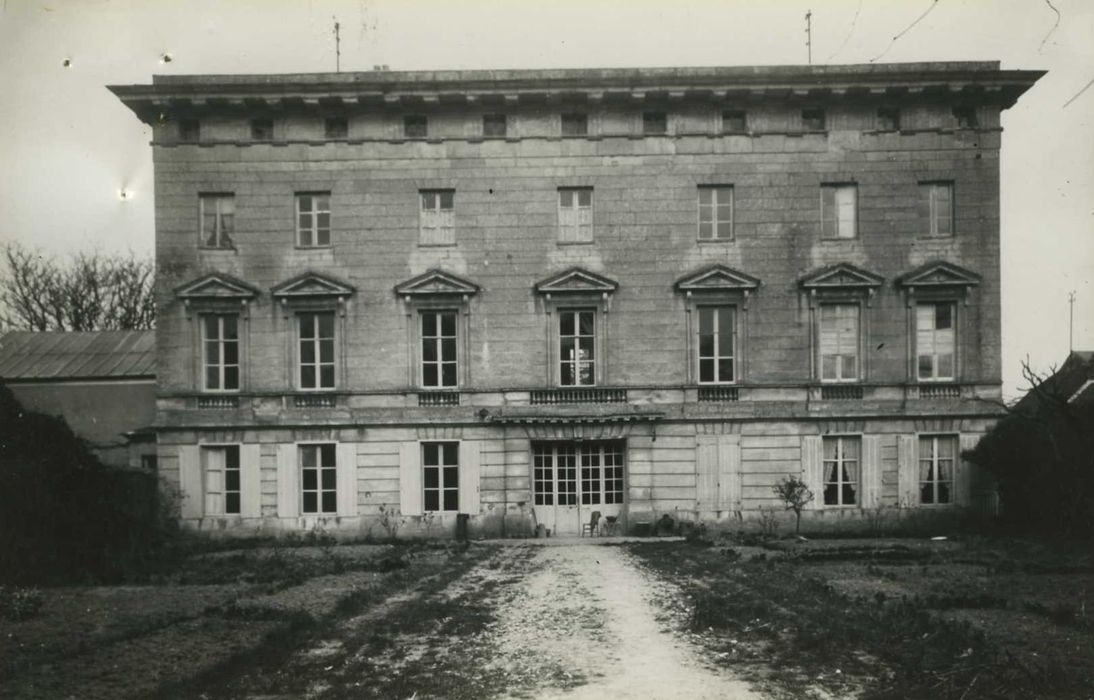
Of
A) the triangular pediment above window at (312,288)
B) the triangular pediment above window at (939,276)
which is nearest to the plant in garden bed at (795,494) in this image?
the triangular pediment above window at (939,276)

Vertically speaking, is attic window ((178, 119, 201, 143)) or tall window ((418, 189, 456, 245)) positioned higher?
attic window ((178, 119, 201, 143))

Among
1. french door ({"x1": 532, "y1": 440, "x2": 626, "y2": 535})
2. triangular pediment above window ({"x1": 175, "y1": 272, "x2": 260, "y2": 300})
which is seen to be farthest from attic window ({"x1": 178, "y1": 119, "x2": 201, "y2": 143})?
french door ({"x1": 532, "y1": 440, "x2": 626, "y2": 535})

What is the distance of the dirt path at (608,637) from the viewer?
8377 millimetres

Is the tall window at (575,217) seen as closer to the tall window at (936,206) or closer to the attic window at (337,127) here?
the attic window at (337,127)

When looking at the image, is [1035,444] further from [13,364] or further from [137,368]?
[13,364]

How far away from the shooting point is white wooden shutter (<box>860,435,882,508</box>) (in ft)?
79.1

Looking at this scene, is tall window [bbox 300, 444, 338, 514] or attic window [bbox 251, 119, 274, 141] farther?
attic window [bbox 251, 119, 274, 141]

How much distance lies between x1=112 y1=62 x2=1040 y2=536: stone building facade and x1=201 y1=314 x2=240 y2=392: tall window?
0.09 m

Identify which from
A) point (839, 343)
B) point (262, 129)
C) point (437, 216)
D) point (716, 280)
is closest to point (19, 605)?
point (437, 216)

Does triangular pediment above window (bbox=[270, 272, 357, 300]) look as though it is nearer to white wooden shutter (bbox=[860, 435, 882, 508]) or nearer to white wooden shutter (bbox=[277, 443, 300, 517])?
white wooden shutter (bbox=[277, 443, 300, 517])

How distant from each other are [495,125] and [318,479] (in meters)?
11.4

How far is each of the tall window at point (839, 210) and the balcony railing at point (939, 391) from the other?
4.86m

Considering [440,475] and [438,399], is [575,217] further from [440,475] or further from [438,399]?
[440,475]

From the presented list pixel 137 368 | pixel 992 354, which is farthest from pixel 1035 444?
pixel 137 368
